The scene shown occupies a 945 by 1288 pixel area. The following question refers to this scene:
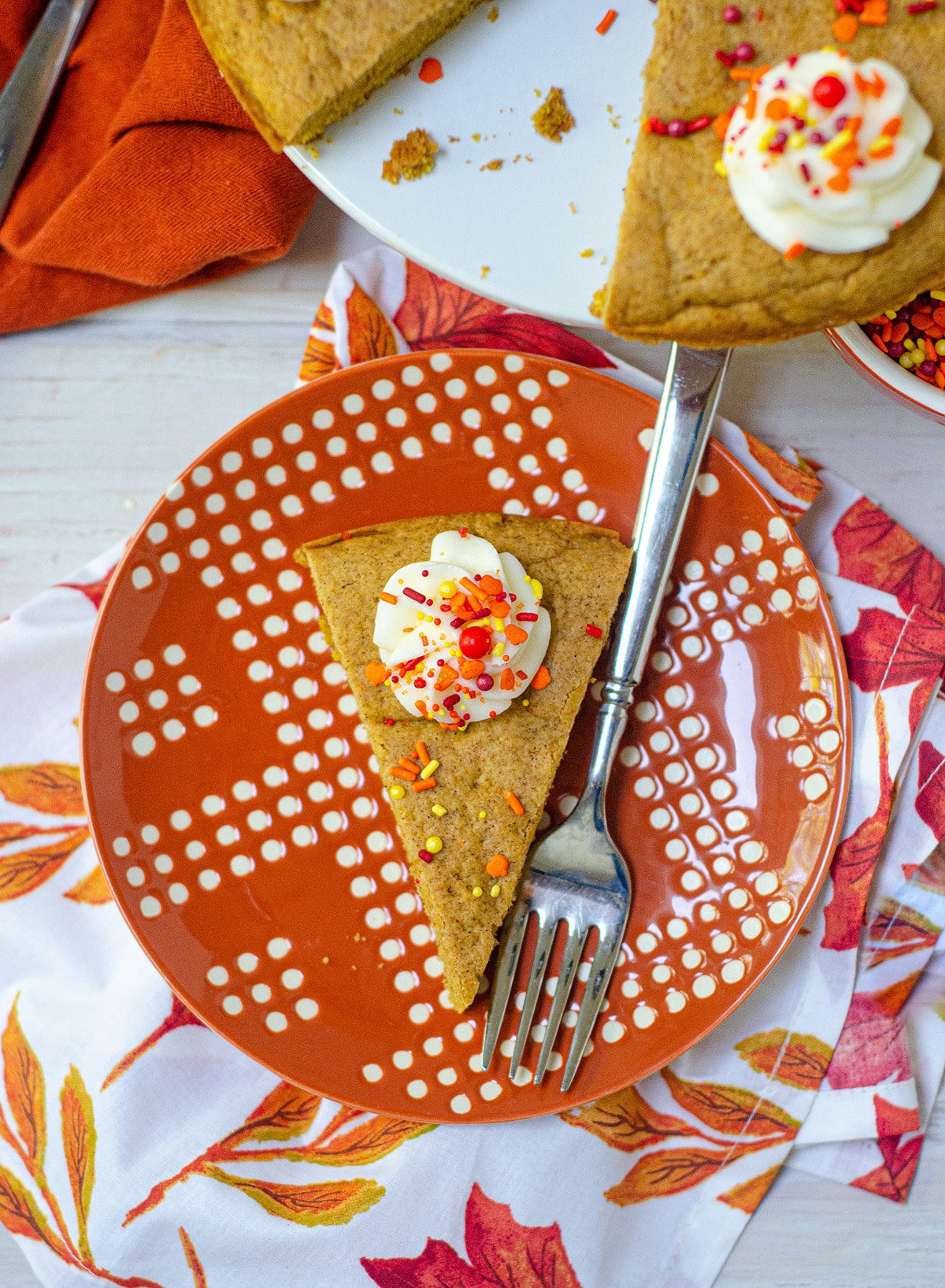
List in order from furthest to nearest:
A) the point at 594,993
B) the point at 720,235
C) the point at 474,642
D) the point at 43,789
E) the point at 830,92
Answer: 1. the point at 43,789
2. the point at 594,993
3. the point at 474,642
4. the point at 720,235
5. the point at 830,92

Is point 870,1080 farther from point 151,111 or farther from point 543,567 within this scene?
point 151,111

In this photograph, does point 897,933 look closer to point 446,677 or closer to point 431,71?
point 446,677

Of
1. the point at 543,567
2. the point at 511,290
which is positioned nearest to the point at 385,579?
the point at 543,567

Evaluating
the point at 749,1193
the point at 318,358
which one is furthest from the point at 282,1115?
the point at 318,358

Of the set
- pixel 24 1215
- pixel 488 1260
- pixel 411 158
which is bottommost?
pixel 24 1215

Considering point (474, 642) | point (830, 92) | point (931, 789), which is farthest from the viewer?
point (931, 789)

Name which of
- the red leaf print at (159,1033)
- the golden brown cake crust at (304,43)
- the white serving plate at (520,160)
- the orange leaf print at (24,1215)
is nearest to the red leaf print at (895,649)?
the white serving plate at (520,160)

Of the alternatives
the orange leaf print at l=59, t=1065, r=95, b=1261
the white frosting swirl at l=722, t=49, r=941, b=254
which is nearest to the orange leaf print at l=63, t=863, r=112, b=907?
the orange leaf print at l=59, t=1065, r=95, b=1261
